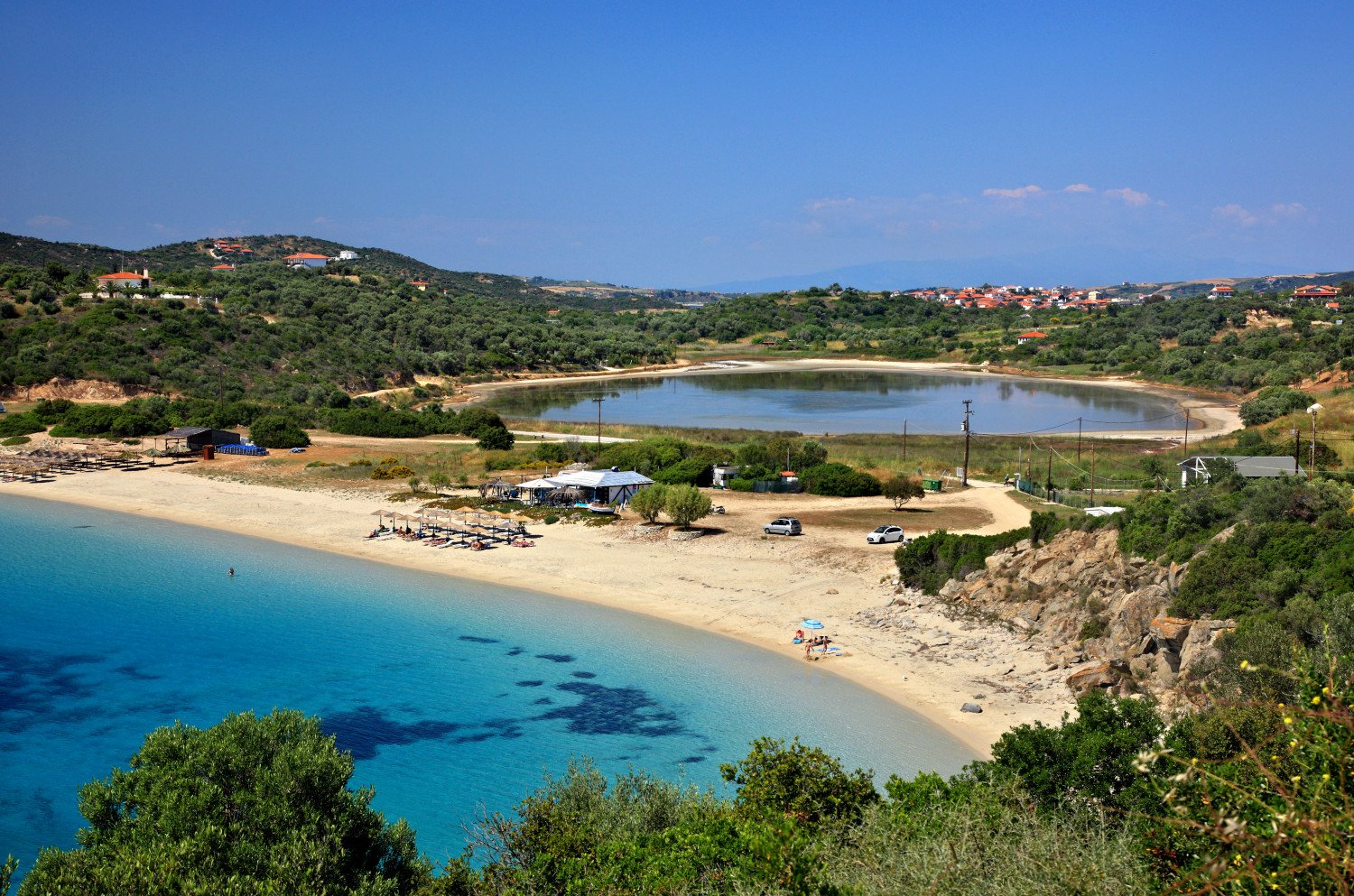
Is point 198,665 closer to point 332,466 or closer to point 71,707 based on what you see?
point 71,707

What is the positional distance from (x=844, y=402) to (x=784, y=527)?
52980mm

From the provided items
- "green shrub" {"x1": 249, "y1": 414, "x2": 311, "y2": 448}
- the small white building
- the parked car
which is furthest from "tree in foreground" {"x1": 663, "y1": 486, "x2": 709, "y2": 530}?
the small white building

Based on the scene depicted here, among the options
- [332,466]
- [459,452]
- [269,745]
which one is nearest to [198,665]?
[269,745]

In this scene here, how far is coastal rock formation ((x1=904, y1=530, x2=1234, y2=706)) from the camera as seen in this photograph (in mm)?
17797

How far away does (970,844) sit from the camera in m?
8.80

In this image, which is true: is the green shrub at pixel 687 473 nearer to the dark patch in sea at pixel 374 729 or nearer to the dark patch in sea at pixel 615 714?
the dark patch in sea at pixel 615 714

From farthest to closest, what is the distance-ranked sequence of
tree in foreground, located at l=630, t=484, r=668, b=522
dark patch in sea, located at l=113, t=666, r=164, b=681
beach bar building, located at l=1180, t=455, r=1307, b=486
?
tree in foreground, located at l=630, t=484, r=668, b=522 < beach bar building, located at l=1180, t=455, r=1307, b=486 < dark patch in sea, located at l=113, t=666, r=164, b=681

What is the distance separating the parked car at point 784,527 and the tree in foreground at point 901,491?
19.2ft

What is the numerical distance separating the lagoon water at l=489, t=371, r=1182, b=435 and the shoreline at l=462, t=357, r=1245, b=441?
1.38 m

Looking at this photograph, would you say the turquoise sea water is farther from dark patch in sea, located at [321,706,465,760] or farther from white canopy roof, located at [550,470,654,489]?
white canopy roof, located at [550,470,654,489]

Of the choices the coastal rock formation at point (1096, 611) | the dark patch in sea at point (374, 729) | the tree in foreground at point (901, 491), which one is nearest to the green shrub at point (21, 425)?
the tree in foreground at point (901, 491)

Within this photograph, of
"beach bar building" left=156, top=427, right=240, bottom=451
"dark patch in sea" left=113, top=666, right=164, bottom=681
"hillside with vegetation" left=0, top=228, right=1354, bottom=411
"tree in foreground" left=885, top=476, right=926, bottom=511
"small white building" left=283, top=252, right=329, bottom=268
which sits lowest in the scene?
"dark patch in sea" left=113, top=666, right=164, bottom=681

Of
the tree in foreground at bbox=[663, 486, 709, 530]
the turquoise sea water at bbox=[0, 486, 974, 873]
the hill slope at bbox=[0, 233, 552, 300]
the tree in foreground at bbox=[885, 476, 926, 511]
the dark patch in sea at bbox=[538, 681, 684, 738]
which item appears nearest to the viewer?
the turquoise sea water at bbox=[0, 486, 974, 873]

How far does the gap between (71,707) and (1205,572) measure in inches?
842
